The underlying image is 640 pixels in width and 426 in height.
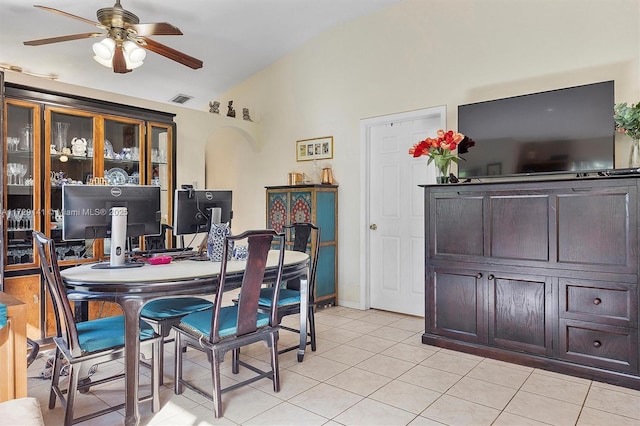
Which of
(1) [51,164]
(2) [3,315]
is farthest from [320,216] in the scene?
(2) [3,315]

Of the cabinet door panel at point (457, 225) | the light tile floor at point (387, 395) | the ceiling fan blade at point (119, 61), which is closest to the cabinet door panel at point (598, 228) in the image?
the cabinet door panel at point (457, 225)

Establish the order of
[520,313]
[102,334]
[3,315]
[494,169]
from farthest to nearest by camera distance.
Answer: [494,169] → [520,313] → [102,334] → [3,315]

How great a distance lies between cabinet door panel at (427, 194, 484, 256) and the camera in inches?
131

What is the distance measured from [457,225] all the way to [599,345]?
1.28 meters

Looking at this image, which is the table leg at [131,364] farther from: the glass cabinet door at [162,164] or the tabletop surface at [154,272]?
the glass cabinet door at [162,164]

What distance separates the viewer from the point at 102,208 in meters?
2.65

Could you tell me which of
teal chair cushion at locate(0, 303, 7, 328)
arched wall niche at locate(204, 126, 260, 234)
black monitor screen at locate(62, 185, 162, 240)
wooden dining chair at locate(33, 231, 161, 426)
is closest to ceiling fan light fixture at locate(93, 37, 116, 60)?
black monitor screen at locate(62, 185, 162, 240)

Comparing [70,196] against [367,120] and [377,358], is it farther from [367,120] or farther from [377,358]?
[367,120]

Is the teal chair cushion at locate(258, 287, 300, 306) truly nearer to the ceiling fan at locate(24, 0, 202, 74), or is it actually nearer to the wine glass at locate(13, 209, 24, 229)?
the ceiling fan at locate(24, 0, 202, 74)

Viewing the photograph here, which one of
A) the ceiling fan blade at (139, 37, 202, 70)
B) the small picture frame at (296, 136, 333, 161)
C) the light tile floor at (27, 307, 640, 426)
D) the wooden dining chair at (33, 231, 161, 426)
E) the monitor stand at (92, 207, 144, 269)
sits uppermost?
the ceiling fan blade at (139, 37, 202, 70)

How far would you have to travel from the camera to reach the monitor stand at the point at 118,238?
8.32ft

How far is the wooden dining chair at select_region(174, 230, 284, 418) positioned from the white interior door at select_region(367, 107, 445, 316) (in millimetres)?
2279

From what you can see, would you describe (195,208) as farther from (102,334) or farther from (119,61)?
(119,61)

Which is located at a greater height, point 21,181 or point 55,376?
point 21,181
